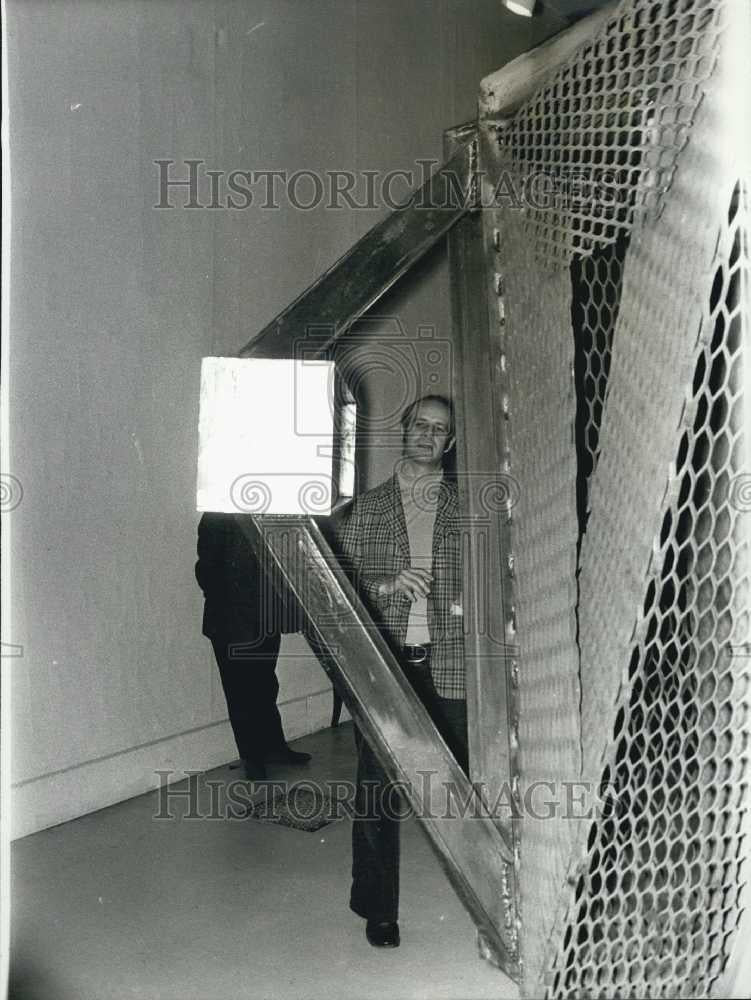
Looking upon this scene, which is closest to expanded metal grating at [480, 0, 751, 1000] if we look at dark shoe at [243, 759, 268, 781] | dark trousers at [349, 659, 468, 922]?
dark trousers at [349, 659, 468, 922]

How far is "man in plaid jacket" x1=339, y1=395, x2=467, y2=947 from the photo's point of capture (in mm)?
1614

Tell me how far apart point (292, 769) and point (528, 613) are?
178 cm

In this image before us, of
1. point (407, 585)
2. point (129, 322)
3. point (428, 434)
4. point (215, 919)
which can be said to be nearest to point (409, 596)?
point (407, 585)

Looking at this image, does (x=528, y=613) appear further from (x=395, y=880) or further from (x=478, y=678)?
(x=395, y=880)

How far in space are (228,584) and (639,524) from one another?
77.1 inches

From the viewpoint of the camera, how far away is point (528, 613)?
112 cm

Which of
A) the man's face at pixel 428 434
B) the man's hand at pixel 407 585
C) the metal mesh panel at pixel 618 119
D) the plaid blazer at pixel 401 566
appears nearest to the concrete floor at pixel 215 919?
the plaid blazer at pixel 401 566

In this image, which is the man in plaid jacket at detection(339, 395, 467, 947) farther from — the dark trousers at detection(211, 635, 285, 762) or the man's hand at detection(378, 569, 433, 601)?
the dark trousers at detection(211, 635, 285, 762)

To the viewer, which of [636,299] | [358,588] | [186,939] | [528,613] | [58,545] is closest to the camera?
[636,299]

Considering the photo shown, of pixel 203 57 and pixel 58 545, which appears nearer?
pixel 58 545

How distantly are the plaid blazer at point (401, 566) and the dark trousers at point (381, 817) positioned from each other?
3 centimetres

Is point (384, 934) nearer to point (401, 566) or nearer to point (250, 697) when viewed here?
point (401, 566)

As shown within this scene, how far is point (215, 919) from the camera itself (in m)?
1.81

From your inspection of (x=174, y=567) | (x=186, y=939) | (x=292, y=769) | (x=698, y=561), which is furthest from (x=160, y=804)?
(x=698, y=561)
